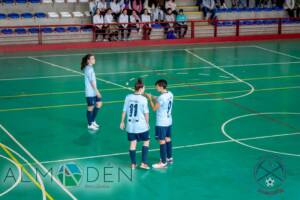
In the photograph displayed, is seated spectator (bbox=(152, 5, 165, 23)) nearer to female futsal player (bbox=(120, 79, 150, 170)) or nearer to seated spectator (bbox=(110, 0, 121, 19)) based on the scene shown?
seated spectator (bbox=(110, 0, 121, 19))

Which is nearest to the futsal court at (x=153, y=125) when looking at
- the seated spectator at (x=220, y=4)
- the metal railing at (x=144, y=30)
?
the metal railing at (x=144, y=30)

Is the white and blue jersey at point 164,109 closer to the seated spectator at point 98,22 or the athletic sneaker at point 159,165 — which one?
the athletic sneaker at point 159,165

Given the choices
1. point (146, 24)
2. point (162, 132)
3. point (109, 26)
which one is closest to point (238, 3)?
point (146, 24)

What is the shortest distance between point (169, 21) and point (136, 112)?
20.2 m

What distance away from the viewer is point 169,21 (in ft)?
101

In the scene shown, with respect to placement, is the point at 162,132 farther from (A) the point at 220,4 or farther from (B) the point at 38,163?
(A) the point at 220,4

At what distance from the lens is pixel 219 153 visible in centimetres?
1267

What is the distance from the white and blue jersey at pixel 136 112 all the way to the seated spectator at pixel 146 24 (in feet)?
61.8

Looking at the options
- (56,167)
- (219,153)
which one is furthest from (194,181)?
(56,167)

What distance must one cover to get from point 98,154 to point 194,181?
261 centimetres

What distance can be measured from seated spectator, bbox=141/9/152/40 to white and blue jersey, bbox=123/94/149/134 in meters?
18.8

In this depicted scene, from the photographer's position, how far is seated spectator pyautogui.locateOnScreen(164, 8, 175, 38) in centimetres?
3044

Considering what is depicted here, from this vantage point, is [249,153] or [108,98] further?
[108,98]

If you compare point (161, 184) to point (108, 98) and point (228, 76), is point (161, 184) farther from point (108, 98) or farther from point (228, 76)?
point (228, 76)
